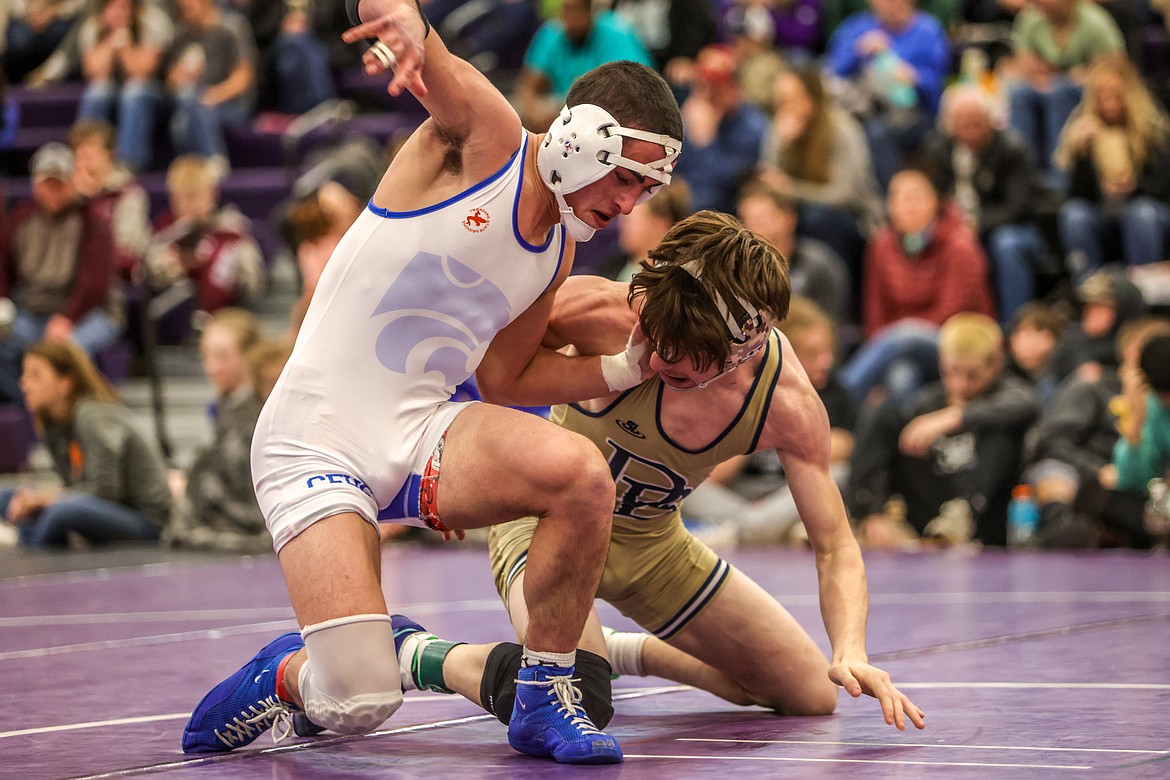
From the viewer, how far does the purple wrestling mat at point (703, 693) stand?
3.45 m

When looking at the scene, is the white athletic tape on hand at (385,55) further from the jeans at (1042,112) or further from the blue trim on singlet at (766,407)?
the jeans at (1042,112)

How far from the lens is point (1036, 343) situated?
28.7ft

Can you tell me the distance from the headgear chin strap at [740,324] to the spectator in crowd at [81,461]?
6261 mm

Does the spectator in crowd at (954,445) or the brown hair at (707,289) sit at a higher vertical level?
the brown hair at (707,289)

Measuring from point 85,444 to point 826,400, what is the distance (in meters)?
4.11

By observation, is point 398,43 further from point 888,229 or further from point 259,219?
point 259,219

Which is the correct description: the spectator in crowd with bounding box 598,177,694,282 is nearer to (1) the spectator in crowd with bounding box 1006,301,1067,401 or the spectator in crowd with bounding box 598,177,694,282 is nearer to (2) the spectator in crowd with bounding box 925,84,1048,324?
(2) the spectator in crowd with bounding box 925,84,1048,324

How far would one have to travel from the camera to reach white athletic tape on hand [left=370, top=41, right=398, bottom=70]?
3.34 m

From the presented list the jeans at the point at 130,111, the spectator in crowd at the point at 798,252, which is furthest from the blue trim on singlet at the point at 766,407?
the jeans at the point at 130,111

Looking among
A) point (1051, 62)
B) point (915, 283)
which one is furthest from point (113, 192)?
point (1051, 62)

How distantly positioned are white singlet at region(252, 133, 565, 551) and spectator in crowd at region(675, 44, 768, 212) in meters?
6.97

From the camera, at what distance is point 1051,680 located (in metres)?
4.43

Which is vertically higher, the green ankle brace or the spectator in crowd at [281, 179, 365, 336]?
the spectator in crowd at [281, 179, 365, 336]

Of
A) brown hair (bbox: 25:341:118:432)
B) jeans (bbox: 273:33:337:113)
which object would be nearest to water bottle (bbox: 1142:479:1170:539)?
brown hair (bbox: 25:341:118:432)
